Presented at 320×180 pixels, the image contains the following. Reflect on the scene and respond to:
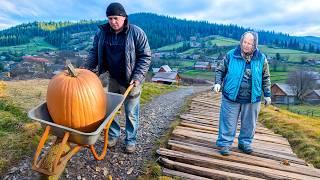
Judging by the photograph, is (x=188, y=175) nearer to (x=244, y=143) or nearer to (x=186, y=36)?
(x=244, y=143)

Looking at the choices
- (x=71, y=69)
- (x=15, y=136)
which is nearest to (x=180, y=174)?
(x=71, y=69)

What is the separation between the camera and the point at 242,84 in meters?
5.94

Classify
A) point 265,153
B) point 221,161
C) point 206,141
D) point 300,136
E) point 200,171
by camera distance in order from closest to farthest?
point 200,171, point 221,161, point 265,153, point 206,141, point 300,136

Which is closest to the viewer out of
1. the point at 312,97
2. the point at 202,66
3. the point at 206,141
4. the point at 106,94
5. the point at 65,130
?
the point at 65,130

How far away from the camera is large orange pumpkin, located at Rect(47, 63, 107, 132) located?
4.38 m

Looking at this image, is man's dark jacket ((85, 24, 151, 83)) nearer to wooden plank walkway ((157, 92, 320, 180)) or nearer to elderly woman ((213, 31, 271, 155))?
elderly woman ((213, 31, 271, 155))

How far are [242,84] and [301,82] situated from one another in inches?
2868

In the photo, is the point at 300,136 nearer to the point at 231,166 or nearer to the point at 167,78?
the point at 231,166

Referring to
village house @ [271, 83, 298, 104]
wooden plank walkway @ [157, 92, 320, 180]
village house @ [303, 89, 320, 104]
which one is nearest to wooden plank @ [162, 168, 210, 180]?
wooden plank walkway @ [157, 92, 320, 180]

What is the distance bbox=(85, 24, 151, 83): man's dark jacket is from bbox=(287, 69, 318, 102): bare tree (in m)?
71.4

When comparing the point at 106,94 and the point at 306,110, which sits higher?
the point at 106,94

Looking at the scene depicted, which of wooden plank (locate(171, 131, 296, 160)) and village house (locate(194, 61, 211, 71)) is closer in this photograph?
wooden plank (locate(171, 131, 296, 160))

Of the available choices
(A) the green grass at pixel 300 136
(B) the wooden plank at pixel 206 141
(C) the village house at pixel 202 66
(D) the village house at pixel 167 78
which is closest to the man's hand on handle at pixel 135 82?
(B) the wooden plank at pixel 206 141

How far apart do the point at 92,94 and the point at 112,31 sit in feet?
4.89
